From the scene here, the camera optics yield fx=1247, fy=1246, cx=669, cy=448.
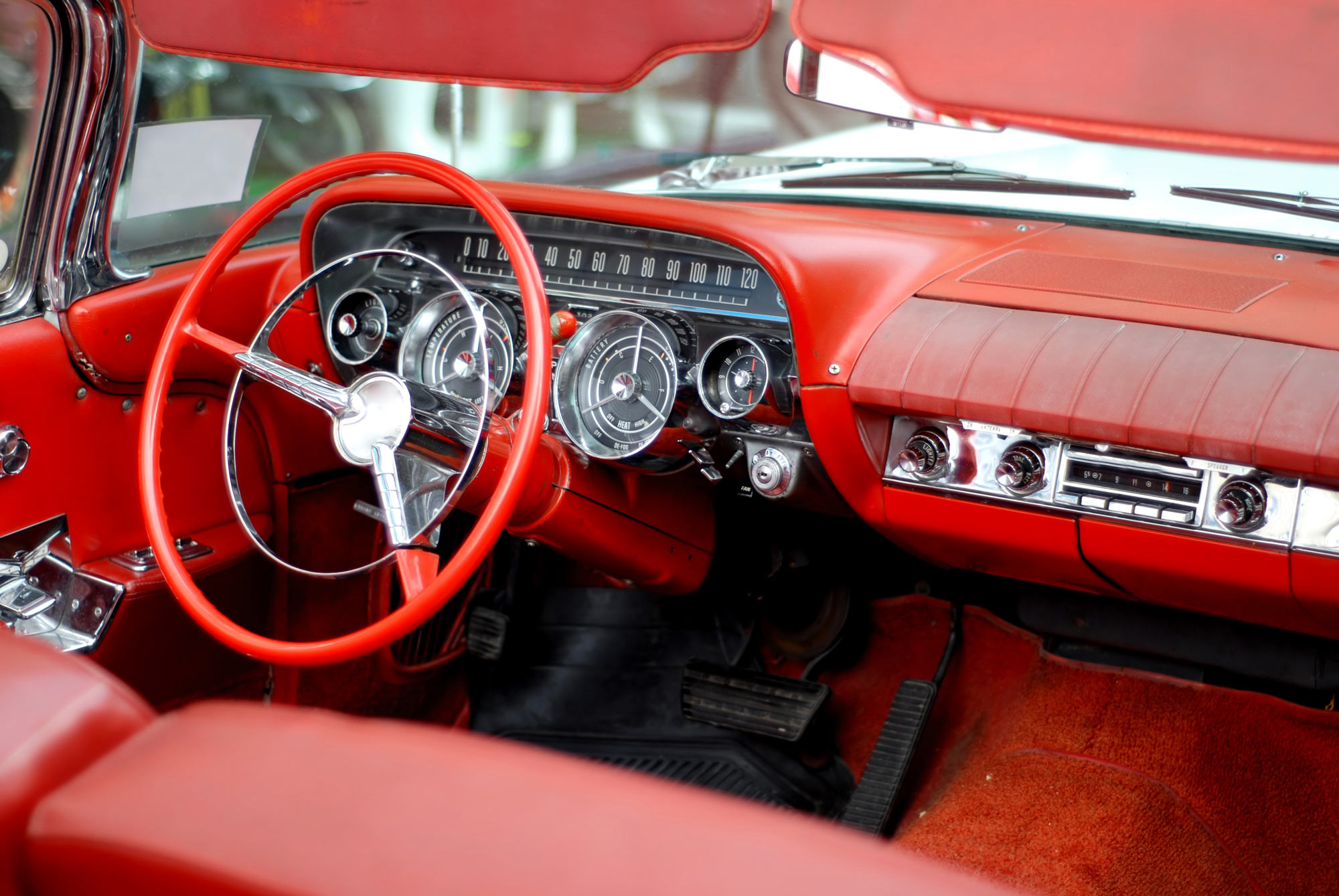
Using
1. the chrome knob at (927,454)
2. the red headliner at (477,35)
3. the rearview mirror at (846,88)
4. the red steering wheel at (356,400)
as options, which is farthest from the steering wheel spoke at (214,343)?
the rearview mirror at (846,88)

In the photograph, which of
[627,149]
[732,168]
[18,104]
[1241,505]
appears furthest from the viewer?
[627,149]

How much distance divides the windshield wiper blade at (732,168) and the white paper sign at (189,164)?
0.82m

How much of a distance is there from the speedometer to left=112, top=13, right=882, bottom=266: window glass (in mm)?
482

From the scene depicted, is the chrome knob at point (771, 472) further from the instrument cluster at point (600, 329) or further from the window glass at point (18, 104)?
the window glass at point (18, 104)

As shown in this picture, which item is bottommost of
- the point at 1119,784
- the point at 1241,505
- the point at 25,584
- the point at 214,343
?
the point at 1119,784

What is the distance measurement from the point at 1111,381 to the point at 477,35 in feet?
3.59

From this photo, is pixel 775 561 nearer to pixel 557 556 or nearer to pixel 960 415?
pixel 557 556

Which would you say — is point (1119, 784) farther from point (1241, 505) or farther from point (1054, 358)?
point (1054, 358)

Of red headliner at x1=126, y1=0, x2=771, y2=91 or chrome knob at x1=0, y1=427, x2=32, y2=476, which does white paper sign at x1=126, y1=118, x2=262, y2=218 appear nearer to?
chrome knob at x1=0, y1=427, x2=32, y2=476

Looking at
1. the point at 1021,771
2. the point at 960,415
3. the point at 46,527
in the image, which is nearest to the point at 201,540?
the point at 46,527

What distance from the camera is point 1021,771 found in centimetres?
234

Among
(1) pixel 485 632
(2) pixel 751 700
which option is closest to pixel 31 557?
(1) pixel 485 632

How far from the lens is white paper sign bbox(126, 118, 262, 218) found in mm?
2268

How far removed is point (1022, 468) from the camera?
6.20ft
